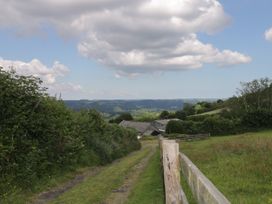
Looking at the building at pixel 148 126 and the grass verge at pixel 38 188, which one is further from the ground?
the grass verge at pixel 38 188

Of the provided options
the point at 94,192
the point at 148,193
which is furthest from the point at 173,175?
the point at 94,192

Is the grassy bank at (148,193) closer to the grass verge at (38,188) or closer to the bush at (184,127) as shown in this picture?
the grass verge at (38,188)

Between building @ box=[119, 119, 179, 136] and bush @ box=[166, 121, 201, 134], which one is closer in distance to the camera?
bush @ box=[166, 121, 201, 134]

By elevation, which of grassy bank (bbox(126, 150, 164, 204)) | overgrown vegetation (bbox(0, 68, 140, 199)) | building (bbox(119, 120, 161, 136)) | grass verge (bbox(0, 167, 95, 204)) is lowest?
building (bbox(119, 120, 161, 136))

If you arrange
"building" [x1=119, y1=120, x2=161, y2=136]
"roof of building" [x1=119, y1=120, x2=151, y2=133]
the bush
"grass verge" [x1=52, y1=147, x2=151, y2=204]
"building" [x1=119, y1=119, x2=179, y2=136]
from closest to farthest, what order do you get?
1. "grass verge" [x1=52, y1=147, x2=151, y2=204]
2. the bush
3. "building" [x1=119, y1=120, x2=161, y2=136]
4. "building" [x1=119, y1=119, x2=179, y2=136]
5. "roof of building" [x1=119, y1=120, x2=151, y2=133]

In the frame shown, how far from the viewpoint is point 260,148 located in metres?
19.4

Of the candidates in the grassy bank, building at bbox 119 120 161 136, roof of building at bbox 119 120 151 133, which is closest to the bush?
building at bbox 119 120 161 136

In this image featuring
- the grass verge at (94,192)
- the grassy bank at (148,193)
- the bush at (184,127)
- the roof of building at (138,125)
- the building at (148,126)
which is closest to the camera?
the grassy bank at (148,193)

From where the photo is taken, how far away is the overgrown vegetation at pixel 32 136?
15648 millimetres

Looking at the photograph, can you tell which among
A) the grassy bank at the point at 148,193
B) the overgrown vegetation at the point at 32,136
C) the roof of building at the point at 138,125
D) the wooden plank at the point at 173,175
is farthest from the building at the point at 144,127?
the wooden plank at the point at 173,175

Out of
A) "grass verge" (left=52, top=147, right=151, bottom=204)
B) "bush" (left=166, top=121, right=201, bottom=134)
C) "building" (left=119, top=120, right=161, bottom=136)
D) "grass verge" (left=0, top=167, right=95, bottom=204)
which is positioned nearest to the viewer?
"grass verge" (left=0, top=167, right=95, bottom=204)

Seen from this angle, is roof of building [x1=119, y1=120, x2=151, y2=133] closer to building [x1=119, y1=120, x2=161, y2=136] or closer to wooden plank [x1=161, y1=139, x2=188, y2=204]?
building [x1=119, y1=120, x2=161, y2=136]

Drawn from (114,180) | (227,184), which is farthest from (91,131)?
(227,184)

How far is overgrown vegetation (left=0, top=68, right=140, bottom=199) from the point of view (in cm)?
1565
